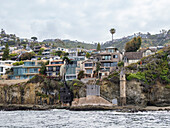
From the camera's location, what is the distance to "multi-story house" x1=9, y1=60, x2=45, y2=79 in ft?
317

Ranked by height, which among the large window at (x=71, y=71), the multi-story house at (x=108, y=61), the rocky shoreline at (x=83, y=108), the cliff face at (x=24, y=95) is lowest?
the rocky shoreline at (x=83, y=108)

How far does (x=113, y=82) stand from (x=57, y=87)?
16.6 metres

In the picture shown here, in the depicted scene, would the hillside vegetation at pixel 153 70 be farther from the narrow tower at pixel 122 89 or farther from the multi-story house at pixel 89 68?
the multi-story house at pixel 89 68

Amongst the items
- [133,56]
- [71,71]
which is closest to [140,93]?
[71,71]

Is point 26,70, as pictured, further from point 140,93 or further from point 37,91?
point 140,93

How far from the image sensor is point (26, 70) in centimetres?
9750

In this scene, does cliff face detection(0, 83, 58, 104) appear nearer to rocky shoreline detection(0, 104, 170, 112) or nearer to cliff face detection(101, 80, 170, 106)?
rocky shoreline detection(0, 104, 170, 112)

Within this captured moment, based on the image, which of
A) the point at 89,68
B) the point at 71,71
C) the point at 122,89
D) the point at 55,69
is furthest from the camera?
the point at 55,69

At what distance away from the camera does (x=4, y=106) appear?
79.1m

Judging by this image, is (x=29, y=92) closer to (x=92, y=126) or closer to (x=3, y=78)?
(x=3, y=78)

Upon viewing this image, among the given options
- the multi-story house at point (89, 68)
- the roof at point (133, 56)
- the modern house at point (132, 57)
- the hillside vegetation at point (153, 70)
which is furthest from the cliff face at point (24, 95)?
the roof at point (133, 56)

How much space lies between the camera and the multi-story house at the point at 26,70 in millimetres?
96588

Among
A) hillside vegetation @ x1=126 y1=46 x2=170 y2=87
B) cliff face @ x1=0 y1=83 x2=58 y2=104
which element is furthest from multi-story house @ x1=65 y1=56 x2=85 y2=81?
hillside vegetation @ x1=126 y1=46 x2=170 y2=87

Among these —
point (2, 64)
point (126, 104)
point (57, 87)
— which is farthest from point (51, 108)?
point (2, 64)
